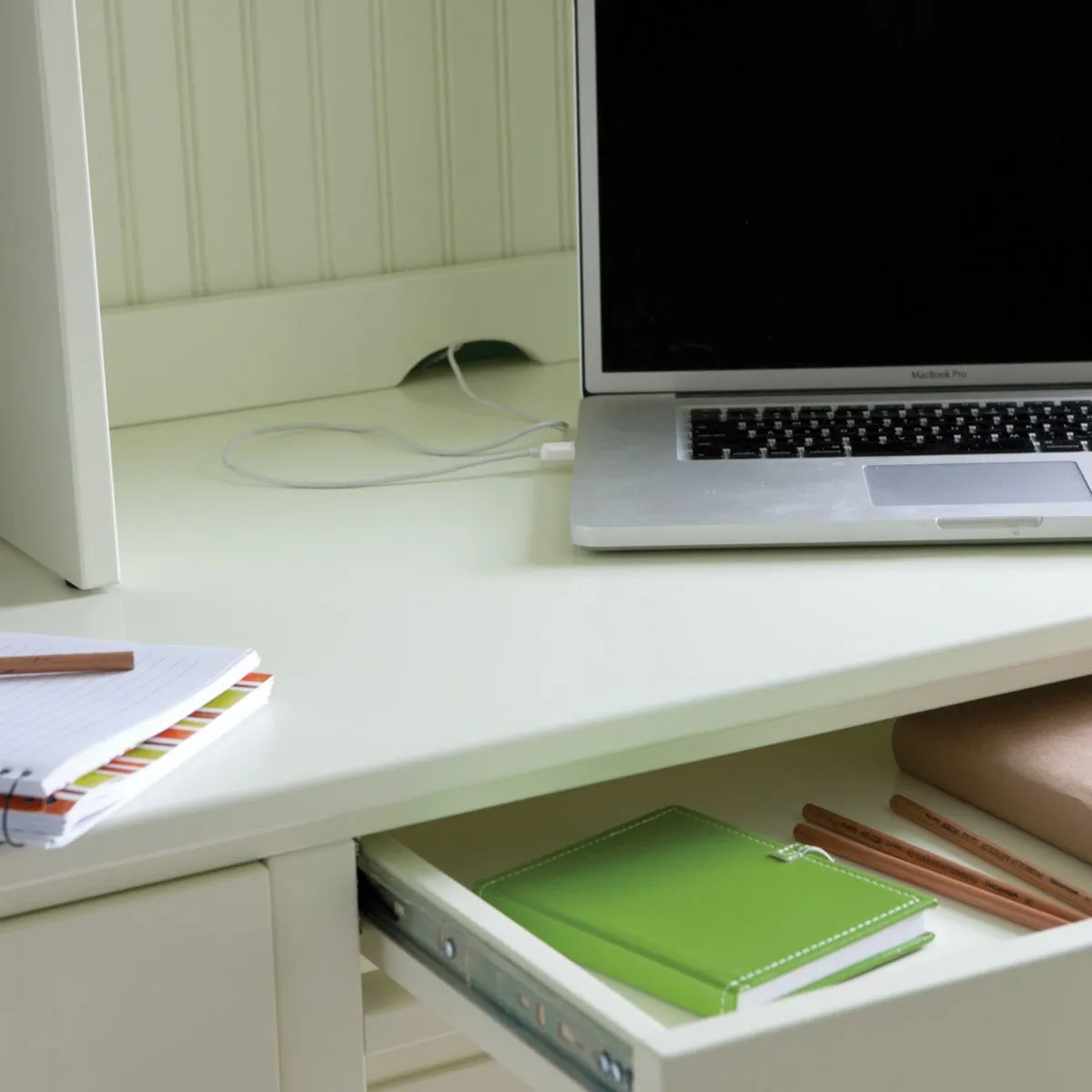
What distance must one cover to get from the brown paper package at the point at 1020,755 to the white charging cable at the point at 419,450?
1.11 ft

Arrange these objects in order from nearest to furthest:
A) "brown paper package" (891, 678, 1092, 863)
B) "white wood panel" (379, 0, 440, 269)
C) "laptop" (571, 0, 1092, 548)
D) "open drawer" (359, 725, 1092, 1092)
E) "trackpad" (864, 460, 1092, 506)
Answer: "open drawer" (359, 725, 1092, 1092) < "brown paper package" (891, 678, 1092, 863) < "trackpad" (864, 460, 1092, 506) < "laptop" (571, 0, 1092, 548) < "white wood panel" (379, 0, 440, 269)

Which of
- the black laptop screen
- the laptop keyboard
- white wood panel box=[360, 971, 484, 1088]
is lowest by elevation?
white wood panel box=[360, 971, 484, 1088]

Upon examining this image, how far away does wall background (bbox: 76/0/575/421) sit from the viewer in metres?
1.24

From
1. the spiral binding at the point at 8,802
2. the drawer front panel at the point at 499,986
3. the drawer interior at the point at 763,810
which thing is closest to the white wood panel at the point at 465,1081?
the drawer interior at the point at 763,810

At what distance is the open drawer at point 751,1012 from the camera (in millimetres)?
560

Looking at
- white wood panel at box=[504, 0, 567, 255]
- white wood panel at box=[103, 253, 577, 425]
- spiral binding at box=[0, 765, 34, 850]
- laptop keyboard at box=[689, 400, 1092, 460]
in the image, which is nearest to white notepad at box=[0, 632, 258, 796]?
spiral binding at box=[0, 765, 34, 850]

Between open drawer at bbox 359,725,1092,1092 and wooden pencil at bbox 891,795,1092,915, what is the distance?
0.02 m

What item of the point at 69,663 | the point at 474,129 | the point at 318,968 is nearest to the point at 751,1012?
the point at 318,968

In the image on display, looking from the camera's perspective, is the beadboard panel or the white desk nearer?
the white desk

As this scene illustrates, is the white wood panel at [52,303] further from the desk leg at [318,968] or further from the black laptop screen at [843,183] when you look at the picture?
the black laptop screen at [843,183]

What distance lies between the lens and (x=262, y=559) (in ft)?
3.06

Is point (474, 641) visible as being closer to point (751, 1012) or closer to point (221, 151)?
point (751, 1012)

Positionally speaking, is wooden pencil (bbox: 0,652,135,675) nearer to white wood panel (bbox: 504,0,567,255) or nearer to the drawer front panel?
the drawer front panel

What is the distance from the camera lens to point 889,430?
1029 millimetres
